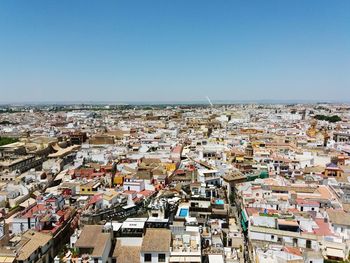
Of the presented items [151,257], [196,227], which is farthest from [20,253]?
[196,227]

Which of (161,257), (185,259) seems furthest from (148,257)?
(185,259)

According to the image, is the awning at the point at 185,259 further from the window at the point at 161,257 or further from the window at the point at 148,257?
the window at the point at 148,257

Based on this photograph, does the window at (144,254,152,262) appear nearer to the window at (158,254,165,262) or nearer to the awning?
the window at (158,254,165,262)

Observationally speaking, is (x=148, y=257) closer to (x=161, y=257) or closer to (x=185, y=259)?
(x=161, y=257)

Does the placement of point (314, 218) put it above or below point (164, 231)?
below

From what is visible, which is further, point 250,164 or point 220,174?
point 250,164

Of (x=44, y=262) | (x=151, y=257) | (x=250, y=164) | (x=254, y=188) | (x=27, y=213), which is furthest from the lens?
(x=250, y=164)

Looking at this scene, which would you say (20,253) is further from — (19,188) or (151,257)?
(19,188)

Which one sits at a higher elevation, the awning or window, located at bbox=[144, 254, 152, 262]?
the awning

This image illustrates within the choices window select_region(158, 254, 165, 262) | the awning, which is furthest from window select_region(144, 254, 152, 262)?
the awning

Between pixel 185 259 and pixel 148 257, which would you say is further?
pixel 148 257

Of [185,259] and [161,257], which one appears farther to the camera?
[161,257]
